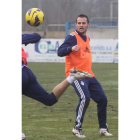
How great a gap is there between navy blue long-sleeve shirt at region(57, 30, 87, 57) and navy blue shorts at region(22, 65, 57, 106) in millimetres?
694

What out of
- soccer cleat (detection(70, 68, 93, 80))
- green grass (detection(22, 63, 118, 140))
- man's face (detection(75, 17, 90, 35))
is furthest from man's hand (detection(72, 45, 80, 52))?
green grass (detection(22, 63, 118, 140))

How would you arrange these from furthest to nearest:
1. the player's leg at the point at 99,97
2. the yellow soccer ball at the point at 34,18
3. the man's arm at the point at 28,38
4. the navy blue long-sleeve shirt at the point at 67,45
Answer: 1. the player's leg at the point at 99,97
2. the navy blue long-sleeve shirt at the point at 67,45
3. the yellow soccer ball at the point at 34,18
4. the man's arm at the point at 28,38

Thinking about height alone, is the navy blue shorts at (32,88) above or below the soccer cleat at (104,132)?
above

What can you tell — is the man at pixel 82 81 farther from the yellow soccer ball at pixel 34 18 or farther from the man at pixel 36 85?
the yellow soccer ball at pixel 34 18

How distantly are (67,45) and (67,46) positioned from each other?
0.13 ft

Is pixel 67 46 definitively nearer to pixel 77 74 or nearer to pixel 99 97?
pixel 77 74

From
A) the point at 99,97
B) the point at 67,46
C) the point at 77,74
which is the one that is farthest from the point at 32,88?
the point at 99,97

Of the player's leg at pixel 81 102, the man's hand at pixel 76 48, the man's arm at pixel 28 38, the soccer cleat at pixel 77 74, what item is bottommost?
the player's leg at pixel 81 102

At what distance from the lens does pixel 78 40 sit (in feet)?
22.2

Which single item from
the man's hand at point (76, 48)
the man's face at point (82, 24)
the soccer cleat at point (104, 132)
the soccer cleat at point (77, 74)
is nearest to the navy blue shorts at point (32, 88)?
the soccer cleat at point (77, 74)

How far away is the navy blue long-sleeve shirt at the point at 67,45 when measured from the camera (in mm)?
6418

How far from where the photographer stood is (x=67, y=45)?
661 centimetres

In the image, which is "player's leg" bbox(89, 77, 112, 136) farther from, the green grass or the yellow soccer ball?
the yellow soccer ball
